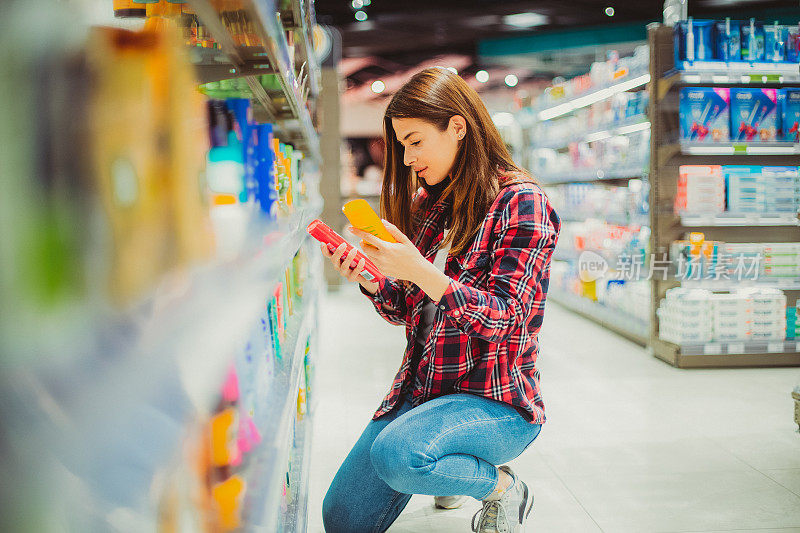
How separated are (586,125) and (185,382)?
6388 mm

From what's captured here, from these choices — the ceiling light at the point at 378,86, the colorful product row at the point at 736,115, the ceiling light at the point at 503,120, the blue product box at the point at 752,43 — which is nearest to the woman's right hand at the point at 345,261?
the colorful product row at the point at 736,115

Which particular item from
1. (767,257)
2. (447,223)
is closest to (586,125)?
(767,257)

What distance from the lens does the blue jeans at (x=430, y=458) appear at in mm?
1717

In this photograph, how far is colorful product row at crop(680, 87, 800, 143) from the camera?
4.39 metres

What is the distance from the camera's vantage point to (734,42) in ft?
14.3

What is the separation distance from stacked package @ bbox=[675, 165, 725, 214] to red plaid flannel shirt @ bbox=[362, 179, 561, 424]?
113 inches

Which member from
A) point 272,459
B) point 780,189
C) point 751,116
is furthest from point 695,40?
point 272,459

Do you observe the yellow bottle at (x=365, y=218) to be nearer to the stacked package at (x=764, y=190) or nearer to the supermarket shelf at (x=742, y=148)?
the supermarket shelf at (x=742, y=148)

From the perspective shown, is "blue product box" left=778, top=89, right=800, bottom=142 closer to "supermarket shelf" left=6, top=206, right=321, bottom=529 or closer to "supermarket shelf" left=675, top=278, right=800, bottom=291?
"supermarket shelf" left=675, top=278, right=800, bottom=291

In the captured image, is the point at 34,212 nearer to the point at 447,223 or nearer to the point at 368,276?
the point at 368,276

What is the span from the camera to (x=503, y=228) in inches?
68.8

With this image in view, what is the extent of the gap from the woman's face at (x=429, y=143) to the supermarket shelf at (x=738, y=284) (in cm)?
300

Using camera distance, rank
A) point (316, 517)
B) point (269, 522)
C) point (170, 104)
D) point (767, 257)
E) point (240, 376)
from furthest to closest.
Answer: point (767, 257) < point (316, 517) < point (240, 376) < point (269, 522) < point (170, 104)

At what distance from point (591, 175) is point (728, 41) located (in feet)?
6.79
